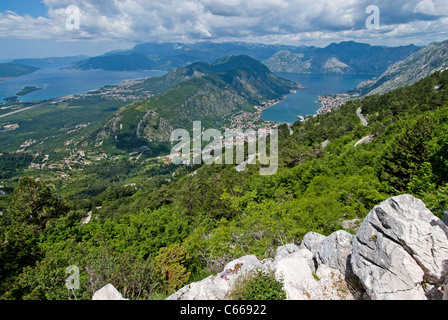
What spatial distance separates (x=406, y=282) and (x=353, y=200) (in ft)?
41.6

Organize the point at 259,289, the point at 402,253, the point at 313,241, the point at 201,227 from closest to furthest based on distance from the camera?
the point at 402,253 → the point at 259,289 → the point at 313,241 → the point at 201,227

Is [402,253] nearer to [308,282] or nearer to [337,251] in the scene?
[337,251]

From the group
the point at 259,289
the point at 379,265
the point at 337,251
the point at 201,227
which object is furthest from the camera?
the point at 201,227

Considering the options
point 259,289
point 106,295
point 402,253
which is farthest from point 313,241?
point 106,295

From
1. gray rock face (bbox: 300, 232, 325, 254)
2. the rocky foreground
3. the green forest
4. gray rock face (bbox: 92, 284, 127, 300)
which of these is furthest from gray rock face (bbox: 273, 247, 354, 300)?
gray rock face (bbox: 92, 284, 127, 300)

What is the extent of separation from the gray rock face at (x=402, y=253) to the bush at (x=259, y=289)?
124 inches

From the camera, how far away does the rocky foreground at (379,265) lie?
705 cm

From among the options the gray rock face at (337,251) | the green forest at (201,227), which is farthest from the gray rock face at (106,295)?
the gray rock face at (337,251)

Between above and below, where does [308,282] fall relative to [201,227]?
above

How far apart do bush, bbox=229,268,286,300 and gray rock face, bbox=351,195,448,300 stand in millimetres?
3144

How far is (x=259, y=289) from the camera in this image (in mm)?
7797

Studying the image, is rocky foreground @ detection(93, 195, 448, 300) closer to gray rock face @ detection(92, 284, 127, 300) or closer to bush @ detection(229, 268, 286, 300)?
gray rock face @ detection(92, 284, 127, 300)

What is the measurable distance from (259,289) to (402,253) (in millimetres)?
5157
